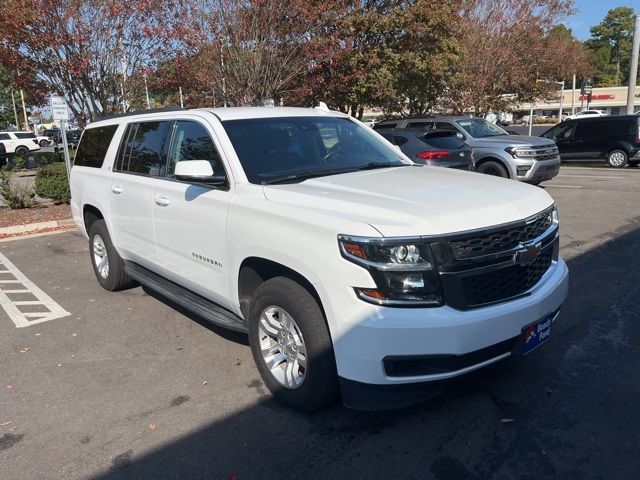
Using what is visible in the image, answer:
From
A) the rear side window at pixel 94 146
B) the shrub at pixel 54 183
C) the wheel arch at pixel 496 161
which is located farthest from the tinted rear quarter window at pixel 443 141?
the shrub at pixel 54 183

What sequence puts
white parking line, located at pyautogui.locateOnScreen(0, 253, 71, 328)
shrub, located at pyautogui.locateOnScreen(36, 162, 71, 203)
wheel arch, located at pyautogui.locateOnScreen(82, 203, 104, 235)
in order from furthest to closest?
shrub, located at pyautogui.locateOnScreen(36, 162, 71, 203)
wheel arch, located at pyautogui.locateOnScreen(82, 203, 104, 235)
white parking line, located at pyautogui.locateOnScreen(0, 253, 71, 328)

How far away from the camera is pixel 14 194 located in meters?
11.8

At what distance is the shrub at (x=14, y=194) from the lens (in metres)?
11.5

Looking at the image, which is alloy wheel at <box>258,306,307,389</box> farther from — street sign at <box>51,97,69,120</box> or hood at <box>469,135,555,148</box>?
hood at <box>469,135,555,148</box>

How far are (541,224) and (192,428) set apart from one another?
2528 mm

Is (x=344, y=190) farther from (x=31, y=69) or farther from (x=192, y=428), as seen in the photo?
(x=31, y=69)

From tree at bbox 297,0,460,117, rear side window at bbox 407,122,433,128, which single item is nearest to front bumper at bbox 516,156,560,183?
rear side window at bbox 407,122,433,128

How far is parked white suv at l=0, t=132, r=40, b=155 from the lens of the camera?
3531 centimetres

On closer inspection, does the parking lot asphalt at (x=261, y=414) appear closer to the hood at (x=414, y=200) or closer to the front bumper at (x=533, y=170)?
the hood at (x=414, y=200)

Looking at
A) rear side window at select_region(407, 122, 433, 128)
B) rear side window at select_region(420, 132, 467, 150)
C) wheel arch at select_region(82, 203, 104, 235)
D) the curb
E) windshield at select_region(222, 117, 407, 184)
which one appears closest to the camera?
windshield at select_region(222, 117, 407, 184)

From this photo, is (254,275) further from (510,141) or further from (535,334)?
(510,141)

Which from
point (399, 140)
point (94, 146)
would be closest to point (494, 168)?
point (399, 140)

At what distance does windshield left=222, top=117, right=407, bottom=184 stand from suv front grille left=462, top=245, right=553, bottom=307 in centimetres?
148

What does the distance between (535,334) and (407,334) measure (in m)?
0.97
